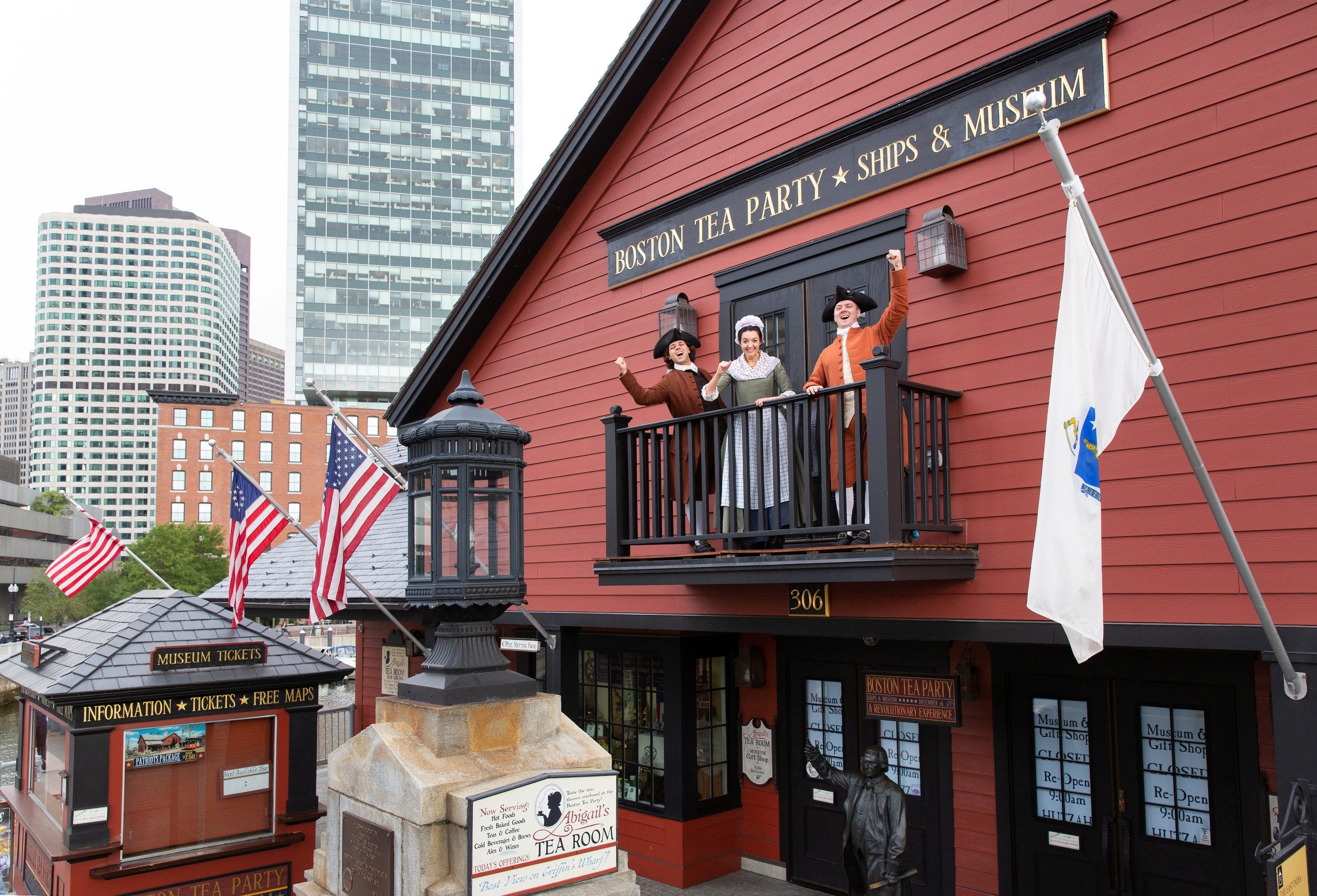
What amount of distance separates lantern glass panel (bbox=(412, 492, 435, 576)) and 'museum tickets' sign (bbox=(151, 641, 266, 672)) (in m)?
3.50

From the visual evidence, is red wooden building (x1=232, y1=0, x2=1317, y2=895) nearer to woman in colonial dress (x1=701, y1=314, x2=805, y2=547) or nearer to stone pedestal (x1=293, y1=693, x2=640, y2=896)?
woman in colonial dress (x1=701, y1=314, x2=805, y2=547)

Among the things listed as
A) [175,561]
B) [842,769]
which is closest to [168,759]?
[842,769]

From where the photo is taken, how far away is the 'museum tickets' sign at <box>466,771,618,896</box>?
15.9ft

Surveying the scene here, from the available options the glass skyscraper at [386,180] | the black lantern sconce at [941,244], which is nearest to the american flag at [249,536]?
the black lantern sconce at [941,244]

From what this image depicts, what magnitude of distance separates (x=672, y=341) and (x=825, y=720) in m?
3.71

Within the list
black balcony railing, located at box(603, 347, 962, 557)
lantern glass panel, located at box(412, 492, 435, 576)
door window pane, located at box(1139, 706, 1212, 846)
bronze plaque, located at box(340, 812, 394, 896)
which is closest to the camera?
bronze plaque, located at box(340, 812, 394, 896)

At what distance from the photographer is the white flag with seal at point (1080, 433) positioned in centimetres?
375

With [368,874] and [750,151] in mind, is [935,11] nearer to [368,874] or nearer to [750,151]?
[750,151]

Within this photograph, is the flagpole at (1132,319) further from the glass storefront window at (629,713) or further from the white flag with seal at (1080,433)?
the glass storefront window at (629,713)

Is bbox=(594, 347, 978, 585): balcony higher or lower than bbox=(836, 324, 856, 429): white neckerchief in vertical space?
lower

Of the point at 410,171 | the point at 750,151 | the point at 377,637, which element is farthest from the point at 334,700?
the point at 410,171

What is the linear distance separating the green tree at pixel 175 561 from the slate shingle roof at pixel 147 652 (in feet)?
176

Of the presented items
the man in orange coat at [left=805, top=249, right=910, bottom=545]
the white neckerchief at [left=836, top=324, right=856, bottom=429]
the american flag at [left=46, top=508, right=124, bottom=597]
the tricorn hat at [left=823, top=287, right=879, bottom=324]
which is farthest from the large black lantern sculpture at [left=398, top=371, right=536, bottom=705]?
the american flag at [left=46, top=508, right=124, bottom=597]

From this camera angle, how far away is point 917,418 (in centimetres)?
655
